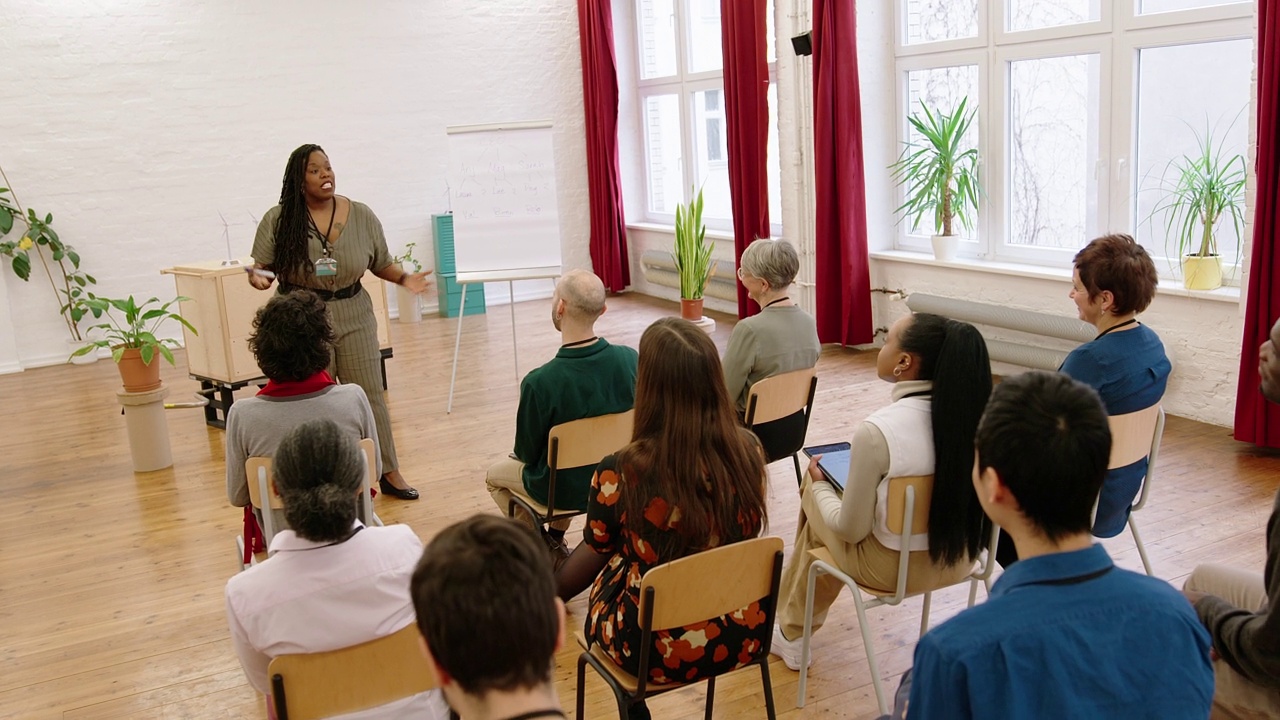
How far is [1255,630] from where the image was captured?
1.87 meters

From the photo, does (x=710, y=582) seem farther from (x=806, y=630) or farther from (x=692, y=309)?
(x=692, y=309)

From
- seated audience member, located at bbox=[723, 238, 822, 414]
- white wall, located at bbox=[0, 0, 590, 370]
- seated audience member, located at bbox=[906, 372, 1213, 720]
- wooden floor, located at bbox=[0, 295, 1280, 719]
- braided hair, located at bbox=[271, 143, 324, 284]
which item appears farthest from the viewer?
white wall, located at bbox=[0, 0, 590, 370]

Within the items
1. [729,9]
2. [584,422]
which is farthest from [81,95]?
[584,422]

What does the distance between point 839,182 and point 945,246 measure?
0.81 meters

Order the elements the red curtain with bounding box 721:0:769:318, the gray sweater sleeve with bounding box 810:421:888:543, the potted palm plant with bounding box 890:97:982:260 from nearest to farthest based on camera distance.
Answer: the gray sweater sleeve with bounding box 810:421:888:543 < the potted palm plant with bounding box 890:97:982:260 < the red curtain with bounding box 721:0:769:318

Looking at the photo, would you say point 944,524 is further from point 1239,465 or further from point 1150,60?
point 1150,60

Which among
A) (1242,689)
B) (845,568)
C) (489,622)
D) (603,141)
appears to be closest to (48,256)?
(603,141)

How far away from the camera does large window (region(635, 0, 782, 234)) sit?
8.90m

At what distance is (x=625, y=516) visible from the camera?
2.27m

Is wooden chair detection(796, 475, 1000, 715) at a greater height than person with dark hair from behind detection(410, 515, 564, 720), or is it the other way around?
person with dark hair from behind detection(410, 515, 564, 720)

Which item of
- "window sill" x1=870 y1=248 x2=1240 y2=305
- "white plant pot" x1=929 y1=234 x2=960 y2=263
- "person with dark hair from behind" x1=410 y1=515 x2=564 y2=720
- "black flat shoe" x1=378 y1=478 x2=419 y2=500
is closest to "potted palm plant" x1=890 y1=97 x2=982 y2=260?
"white plant pot" x1=929 y1=234 x2=960 y2=263

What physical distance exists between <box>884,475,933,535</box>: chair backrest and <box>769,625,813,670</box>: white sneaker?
2.07 ft

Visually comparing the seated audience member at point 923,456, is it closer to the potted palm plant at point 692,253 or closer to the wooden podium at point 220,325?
the potted palm plant at point 692,253

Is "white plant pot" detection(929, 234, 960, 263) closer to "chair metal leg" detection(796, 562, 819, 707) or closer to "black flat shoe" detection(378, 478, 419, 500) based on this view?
"black flat shoe" detection(378, 478, 419, 500)
